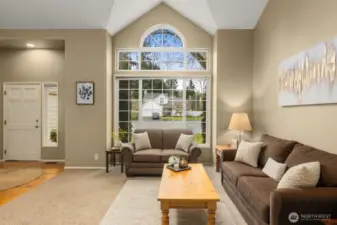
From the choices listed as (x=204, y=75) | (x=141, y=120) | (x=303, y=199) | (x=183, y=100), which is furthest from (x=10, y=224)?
(x=204, y=75)

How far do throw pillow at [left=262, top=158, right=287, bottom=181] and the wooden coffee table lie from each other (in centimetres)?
83

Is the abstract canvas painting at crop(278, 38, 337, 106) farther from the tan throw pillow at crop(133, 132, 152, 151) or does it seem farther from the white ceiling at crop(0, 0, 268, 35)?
the tan throw pillow at crop(133, 132, 152, 151)

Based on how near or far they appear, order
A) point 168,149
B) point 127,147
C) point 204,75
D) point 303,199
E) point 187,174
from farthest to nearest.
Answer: point 204,75 < point 168,149 < point 127,147 < point 187,174 < point 303,199

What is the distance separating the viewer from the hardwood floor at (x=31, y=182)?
4.28 meters

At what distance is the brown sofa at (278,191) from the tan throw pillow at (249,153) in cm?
9

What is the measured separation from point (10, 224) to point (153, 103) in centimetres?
416

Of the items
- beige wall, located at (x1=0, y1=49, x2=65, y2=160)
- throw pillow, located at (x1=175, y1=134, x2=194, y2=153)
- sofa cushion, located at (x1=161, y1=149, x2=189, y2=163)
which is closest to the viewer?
sofa cushion, located at (x1=161, y1=149, x2=189, y2=163)

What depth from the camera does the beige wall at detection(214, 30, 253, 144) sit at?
622 centimetres

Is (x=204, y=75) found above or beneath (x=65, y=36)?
beneath

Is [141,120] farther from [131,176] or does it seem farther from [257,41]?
[257,41]

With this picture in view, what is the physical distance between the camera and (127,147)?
213 inches

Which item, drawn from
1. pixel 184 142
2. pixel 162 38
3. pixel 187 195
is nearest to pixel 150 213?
pixel 187 195

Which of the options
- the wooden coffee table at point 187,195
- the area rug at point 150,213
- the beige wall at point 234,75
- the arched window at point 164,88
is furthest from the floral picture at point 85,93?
the wooden coffee table at point 187,195

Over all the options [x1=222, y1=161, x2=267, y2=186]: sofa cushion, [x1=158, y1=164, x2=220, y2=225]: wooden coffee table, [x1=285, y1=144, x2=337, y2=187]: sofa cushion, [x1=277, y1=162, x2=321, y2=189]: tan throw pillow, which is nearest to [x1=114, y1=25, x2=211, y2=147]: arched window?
[x1=222, y1=161, x2=267, y2=186]: sofa cushion
